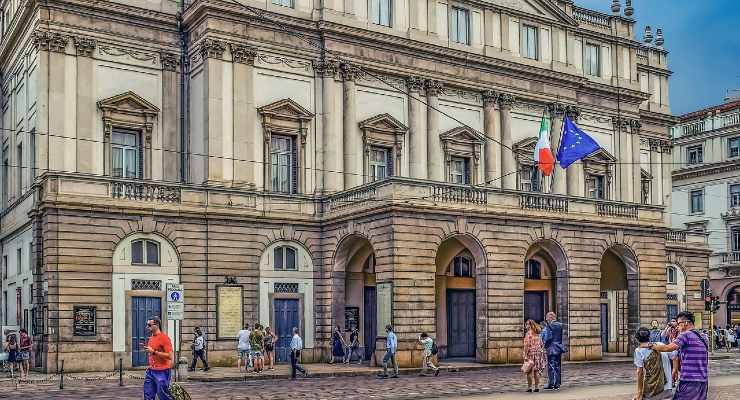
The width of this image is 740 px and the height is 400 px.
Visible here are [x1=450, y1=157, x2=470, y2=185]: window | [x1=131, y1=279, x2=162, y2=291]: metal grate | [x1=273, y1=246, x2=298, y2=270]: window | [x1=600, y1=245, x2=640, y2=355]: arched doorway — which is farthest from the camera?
[x1=450, y1=157, x2=470, y2=185]: window

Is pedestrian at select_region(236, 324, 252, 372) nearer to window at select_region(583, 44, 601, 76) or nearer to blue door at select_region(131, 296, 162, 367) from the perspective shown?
blue door at select_region(131, 296, 162, 367)

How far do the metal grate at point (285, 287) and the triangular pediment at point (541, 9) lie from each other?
18.3 meters

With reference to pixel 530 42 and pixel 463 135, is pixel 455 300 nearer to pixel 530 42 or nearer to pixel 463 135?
pixel 463 135

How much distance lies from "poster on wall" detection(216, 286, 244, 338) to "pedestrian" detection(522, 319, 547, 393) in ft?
50.8

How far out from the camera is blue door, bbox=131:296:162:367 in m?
39.2

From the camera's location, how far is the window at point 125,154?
42.1 metres

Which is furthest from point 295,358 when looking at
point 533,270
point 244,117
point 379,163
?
point 533,270

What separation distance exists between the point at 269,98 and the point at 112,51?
660 centimetres

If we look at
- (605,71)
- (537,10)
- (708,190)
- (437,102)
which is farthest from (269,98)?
(708,190)

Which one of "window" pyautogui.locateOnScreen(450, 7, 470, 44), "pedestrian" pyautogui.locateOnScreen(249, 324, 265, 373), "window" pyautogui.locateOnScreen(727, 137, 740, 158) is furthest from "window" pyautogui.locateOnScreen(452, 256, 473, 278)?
"window" pyautogui.locateOnScreen(727, 137, 740, 158)

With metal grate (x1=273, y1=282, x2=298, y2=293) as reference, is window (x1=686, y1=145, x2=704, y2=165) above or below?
above

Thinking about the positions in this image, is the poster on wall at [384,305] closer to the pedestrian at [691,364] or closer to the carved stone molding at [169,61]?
the carved stone molding at [169,61]

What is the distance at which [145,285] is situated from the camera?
3966cm

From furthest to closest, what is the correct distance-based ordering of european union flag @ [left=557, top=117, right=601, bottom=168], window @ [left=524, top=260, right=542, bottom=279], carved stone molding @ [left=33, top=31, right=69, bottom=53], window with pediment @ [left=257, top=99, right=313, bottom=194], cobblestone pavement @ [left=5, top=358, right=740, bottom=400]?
window @ [left=524, top=260, right=542, bottom=279] < window with pediment @ [left=257, top=99, right=313, bottom=194] < european union flag @ [left=557, top=117, right=601, bottom=168] < carved stone molding @ [left=33, top=31, right=69, bottom=53] < cobblestone pavement @ [left=5, top=358, right=740, bottom=400]
